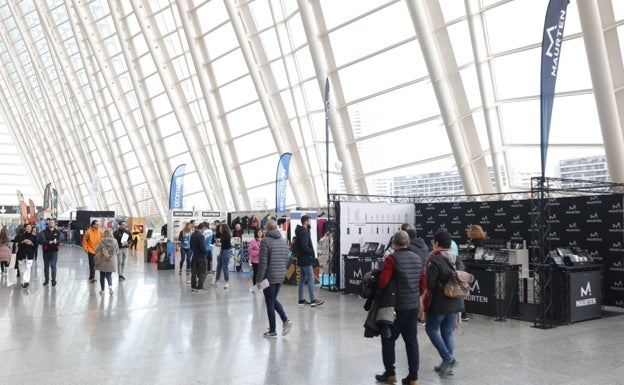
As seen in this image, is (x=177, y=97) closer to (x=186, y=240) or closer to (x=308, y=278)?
(x=186, y=240)

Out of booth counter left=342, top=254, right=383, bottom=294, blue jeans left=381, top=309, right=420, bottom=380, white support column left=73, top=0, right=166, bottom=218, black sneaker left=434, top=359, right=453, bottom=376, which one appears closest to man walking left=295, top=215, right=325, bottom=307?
booth counter left=342, top=254, right=383, bottom=294

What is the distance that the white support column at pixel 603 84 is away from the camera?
10227 millimetres

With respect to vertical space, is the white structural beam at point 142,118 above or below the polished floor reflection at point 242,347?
above

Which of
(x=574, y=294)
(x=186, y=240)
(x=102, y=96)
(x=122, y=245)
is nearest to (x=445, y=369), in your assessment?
(x=574, y=294)

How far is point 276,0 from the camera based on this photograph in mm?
20031

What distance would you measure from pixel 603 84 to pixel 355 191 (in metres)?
8.93

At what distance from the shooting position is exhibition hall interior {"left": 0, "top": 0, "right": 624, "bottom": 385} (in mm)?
6617

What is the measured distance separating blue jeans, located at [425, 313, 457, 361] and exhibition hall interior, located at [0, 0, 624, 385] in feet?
0.87

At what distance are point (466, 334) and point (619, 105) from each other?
7.31 metres

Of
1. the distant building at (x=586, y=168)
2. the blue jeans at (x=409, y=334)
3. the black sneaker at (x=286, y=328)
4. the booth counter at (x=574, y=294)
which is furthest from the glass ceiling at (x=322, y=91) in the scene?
the blue jeans at (x=409, y=334)

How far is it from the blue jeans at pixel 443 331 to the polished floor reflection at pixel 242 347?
0.27 meters

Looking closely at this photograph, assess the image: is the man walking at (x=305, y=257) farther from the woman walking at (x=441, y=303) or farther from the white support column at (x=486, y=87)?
the white support column at (x=486, y=87)

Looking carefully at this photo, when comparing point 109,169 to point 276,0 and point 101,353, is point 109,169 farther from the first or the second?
point 101,353

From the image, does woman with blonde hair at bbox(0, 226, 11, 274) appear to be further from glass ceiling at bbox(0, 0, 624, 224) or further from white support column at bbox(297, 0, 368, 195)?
white support column at bbox(297, 0, 368, 195)
